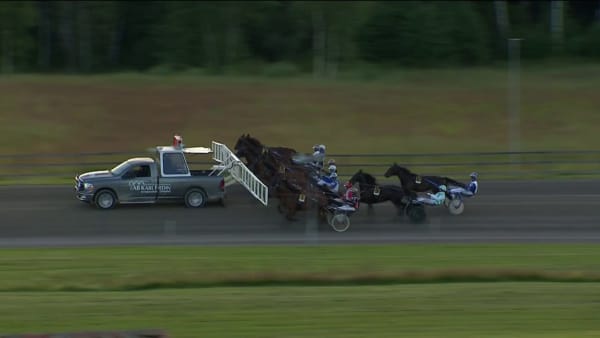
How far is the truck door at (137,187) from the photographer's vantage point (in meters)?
25.2

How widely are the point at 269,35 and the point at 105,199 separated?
38.4 meters

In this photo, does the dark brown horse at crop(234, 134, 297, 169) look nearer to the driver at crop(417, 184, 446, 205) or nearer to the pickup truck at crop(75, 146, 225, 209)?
the pickup truck at crop(75, 146, 225, 209)

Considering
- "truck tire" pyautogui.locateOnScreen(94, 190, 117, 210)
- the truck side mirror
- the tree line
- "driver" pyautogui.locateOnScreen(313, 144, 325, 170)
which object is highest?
the tree line

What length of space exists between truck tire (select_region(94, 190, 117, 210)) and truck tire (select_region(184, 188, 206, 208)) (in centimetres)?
186

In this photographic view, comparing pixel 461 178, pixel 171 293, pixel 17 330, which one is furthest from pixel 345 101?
pixel 17 330

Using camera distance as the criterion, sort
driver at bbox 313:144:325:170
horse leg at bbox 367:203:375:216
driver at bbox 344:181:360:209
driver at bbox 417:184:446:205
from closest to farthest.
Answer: driver at bbox 344:181:360:209 < driver at bbox 417:184:446:205 < horse leg at bbox 367:203:375:216 < driver at bbox 313:144:325:170

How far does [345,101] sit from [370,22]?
16192 mm

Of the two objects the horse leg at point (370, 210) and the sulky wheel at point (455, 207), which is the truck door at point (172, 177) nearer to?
the horse leg at point (370, 210)

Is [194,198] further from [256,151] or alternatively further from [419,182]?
[419,182]

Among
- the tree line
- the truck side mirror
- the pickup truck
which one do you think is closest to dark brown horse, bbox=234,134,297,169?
the pickup truck

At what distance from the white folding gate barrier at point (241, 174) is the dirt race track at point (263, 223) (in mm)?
501

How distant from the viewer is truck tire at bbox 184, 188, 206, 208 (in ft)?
83.7

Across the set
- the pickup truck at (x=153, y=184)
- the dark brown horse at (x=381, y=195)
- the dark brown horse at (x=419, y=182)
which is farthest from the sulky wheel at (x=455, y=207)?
the pickup truck at (x=153, y=184)

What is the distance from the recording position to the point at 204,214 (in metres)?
24.7
